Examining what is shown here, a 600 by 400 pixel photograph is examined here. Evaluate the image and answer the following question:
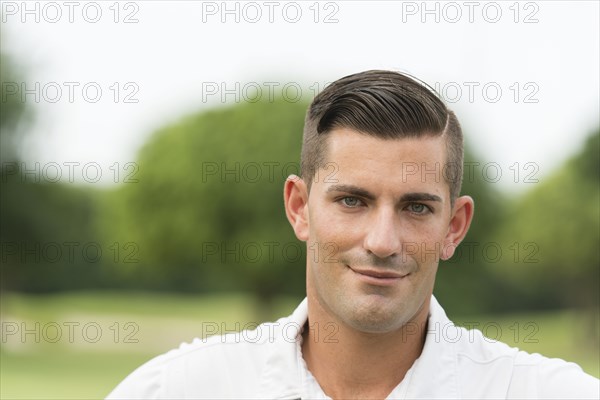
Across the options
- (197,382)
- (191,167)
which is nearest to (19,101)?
(191,167)

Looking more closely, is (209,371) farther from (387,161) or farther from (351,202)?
(387,161)

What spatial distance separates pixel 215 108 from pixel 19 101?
7.99 m

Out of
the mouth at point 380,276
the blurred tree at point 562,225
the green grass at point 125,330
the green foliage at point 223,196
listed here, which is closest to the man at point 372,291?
the mouth at point 380,276

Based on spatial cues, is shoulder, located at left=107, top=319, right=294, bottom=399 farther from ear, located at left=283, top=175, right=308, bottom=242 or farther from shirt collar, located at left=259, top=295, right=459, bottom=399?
ear, located at left=283, top=175, right=308, bottom=242

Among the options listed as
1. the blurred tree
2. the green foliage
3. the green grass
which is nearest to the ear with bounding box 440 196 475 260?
the green grass

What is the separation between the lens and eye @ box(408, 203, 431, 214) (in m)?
3.90

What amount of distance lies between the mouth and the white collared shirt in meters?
0.42

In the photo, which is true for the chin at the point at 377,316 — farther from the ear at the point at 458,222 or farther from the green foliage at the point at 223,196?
the green foliage at the point at 223,196

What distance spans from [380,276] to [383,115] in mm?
706

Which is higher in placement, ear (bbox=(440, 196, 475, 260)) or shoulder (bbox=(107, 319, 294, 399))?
ear (bbox=(440, 196, 475, 260))

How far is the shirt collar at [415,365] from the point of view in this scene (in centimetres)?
402

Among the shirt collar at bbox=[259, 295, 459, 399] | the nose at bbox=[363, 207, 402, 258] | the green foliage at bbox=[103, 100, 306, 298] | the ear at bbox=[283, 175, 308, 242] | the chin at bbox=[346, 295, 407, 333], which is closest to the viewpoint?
the nose at bbox=[363, 207, 402, 258]

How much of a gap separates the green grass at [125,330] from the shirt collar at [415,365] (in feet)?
76.9

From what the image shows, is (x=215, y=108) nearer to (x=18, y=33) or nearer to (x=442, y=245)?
(x=18, y=33)
